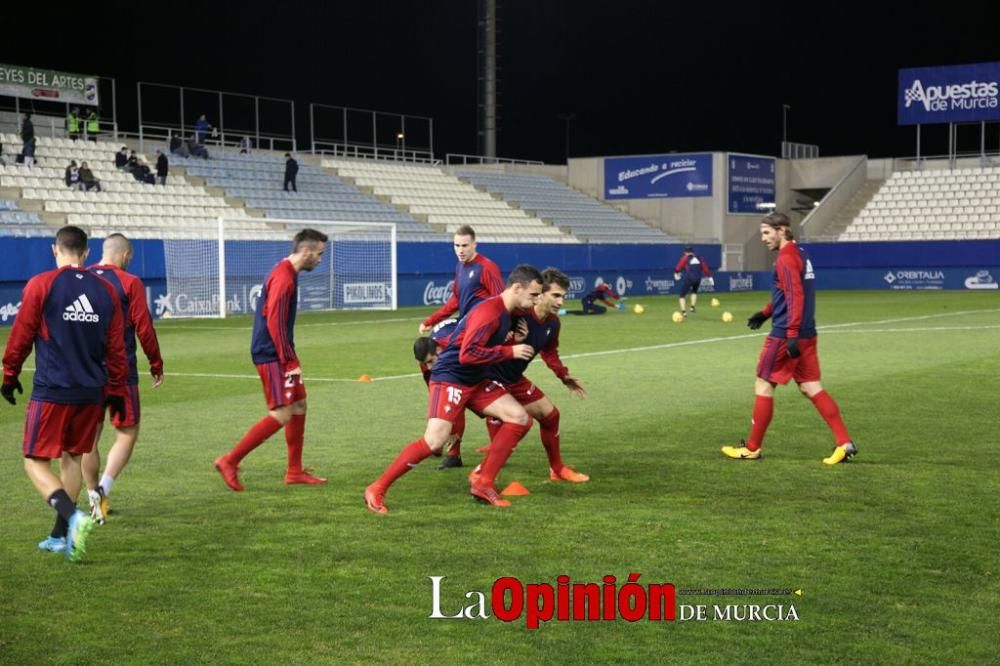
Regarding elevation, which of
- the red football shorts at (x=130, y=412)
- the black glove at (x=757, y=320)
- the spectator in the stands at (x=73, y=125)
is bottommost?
the red football shorts at (x=130, y=412)

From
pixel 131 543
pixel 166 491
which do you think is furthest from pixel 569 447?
pixel 131 543

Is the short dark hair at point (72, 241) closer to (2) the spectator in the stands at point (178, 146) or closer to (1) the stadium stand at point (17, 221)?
Result: (1) the stadium stand at point (17, 221)

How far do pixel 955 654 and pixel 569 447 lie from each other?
20.5 feet

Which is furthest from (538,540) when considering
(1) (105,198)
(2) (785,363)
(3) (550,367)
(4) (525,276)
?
(1) (105,198)

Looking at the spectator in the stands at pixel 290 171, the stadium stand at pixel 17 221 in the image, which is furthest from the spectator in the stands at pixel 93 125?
the stadium stand at pixel 17 221

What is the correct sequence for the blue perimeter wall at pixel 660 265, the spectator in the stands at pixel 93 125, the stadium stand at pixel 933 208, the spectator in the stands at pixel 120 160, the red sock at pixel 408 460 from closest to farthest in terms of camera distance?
the red sock at pixel 408 460 → the blue perimeter wall at pixel 660 265 → the spectator in the stands at pixel 120 160 → the spectator in the stands at pixel 93 125 → the stadium stand at pixel 933 208

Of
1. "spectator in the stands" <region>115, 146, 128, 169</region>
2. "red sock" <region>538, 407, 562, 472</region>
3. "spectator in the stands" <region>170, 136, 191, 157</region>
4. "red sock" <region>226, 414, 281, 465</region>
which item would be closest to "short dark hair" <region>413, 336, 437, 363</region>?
"red sock" <region>538, 407, 562, 472</region>

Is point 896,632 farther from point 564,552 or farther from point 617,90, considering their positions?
point 617,90

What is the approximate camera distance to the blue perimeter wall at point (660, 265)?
4088cm

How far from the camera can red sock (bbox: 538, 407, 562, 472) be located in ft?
32.0

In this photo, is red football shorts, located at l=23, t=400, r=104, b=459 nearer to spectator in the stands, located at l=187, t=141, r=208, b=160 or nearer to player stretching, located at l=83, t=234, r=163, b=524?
player stretching, located at l=83, t=234, r=163, b=524

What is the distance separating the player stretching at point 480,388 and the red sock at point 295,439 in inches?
44.5

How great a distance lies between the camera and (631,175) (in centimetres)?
6278

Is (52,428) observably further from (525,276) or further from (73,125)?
→ (73,125)
